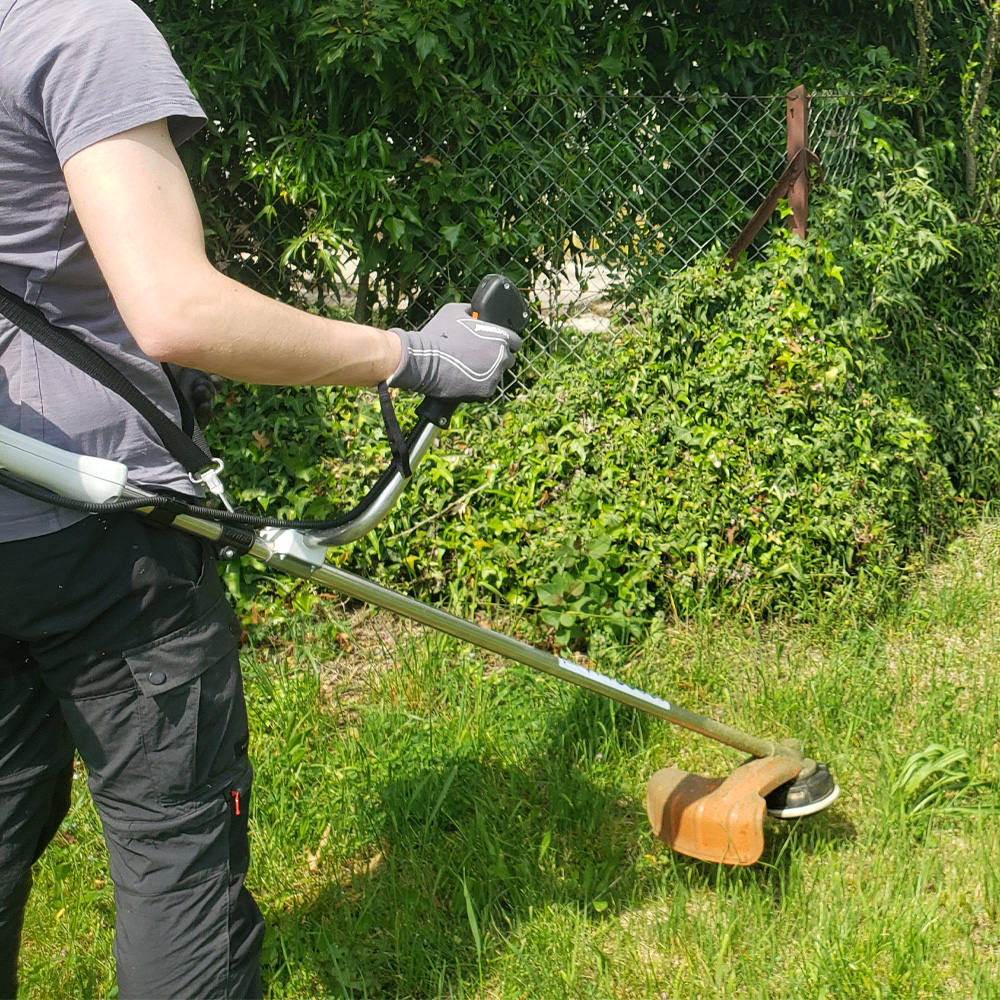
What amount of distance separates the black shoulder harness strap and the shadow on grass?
1268mm

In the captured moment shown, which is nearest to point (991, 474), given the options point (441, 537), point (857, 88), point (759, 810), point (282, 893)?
point (857, 88)

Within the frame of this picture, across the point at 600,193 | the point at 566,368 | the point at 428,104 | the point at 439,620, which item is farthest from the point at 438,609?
the point at 600,193

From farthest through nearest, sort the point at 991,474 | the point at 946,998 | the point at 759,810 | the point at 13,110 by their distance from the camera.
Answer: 1. the point at 991,474
2. the point at 759,810
3. the point at 946,998
4. the point at 13,110

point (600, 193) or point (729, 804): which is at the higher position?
point (600, 193)

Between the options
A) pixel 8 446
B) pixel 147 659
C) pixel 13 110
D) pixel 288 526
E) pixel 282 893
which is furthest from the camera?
pixel 282 893

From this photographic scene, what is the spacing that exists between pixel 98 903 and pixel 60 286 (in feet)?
5.53

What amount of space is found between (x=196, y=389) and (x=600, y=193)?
281 centimetres

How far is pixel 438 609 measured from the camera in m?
2.16

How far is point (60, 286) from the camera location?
5.30ft

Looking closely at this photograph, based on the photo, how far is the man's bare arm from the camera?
4.64ft

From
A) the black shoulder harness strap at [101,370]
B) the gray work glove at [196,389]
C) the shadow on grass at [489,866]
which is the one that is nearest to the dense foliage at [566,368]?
the shadow on grass at [489,866]

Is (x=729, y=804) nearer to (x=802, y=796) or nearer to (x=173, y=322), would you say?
(x=802, y=796)

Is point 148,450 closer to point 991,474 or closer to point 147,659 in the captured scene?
point 147,659

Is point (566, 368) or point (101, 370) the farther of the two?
point (566, 368)
